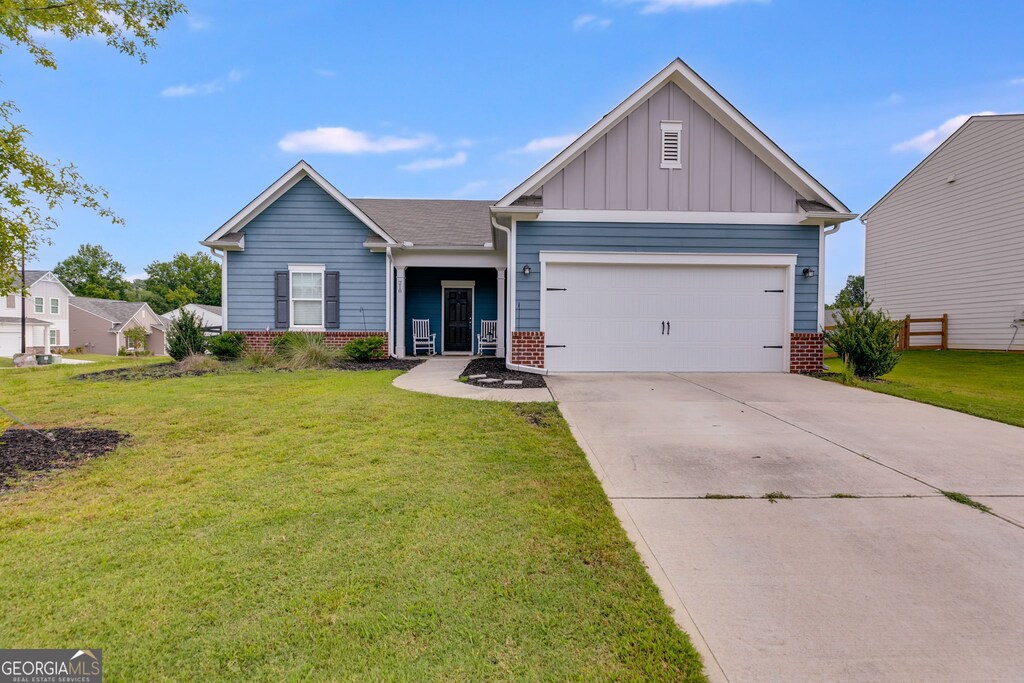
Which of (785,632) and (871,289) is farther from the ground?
(871,289)

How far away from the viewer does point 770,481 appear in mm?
3801

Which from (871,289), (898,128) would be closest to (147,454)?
(898,128)

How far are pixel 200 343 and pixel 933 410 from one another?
47.2 feet

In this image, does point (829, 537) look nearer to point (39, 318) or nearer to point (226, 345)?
point (226, 345)

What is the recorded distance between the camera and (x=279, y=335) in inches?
488

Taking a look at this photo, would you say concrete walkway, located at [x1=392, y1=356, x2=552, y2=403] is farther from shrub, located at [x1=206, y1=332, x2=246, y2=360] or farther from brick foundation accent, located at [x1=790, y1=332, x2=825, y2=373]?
brick foundation accent, located at [x1=790, y1=332, x2=825, y2=373]

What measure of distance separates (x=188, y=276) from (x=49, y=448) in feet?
272

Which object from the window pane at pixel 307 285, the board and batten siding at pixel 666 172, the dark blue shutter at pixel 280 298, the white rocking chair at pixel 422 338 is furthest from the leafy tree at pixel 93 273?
the board and batten siding at pixel 666 172

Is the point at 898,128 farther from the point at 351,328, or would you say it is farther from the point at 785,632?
the point at 785,632

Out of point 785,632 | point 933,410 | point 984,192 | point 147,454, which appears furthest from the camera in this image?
point 984,192

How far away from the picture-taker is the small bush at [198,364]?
10.2 m

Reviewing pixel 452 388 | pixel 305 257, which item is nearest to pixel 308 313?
pixel 305 257

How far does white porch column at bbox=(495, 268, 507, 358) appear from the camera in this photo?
539 inches

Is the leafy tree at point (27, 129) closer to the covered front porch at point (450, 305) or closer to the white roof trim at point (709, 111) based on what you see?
the white roof trim at point (709, 111)
